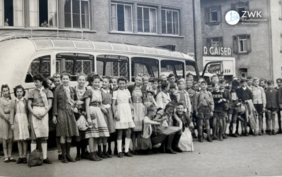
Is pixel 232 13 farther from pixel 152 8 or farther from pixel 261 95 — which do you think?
pixel 261 95

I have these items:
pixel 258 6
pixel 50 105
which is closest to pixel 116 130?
pixel 50 105

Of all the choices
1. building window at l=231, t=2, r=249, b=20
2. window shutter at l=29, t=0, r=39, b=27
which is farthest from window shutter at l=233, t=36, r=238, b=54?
window shutter at l=29, t=0, r=39, b=27

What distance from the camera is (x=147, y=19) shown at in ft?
16.4

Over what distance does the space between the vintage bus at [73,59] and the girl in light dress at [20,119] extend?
0.36 m

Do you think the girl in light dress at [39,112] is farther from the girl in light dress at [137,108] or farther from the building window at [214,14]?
the building window at [214,14]

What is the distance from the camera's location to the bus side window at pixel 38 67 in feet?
17.1

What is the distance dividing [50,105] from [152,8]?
6.57 feet

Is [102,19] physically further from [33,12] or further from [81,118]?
[81,118]

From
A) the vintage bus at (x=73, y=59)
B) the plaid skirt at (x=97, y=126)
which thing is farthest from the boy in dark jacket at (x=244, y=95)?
the plaid skirt at (x=97, y=126)

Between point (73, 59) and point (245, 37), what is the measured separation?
2.71 m

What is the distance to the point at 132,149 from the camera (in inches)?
215

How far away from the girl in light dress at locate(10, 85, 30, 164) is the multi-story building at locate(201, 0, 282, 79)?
2881 mm

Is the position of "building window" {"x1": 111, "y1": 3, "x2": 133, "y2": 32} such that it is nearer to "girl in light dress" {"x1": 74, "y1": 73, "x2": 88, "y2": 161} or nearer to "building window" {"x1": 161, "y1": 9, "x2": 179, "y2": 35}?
"building window" {"x1": 161, "y1": 9, "x2": 179, "y2": 35}

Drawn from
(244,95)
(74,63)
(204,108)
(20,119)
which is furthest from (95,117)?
(244,95)
